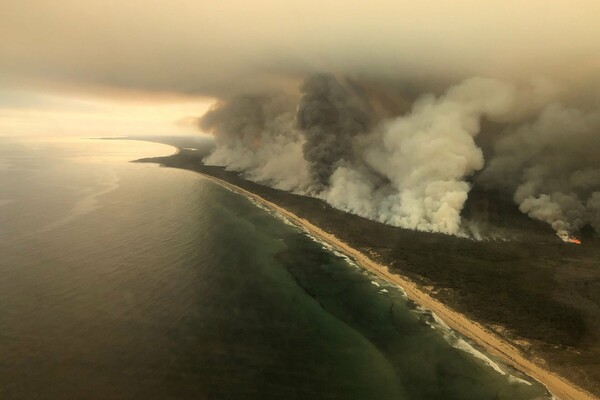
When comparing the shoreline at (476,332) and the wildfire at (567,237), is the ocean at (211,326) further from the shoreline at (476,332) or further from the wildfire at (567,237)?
the wildfire at (567,237)

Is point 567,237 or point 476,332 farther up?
point 567,237

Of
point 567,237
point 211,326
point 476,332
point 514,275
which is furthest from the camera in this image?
point 567,237

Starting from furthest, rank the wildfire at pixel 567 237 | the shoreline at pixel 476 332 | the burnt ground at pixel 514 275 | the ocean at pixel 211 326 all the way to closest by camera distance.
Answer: the wildfire at pixel 567 237 < the burnt ground at pixel 514 275 < the shoreline at pixel 476 332 < the ocean at pixel 211 326

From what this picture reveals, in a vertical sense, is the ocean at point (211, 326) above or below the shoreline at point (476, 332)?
below

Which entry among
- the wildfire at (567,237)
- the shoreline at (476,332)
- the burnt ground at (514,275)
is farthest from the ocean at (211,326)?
the wildfire at (567,237)

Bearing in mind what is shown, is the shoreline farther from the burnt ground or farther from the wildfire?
the wildfire

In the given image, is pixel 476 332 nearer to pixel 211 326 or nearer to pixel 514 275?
pixel 514 275

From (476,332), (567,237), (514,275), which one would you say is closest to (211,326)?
(476,332)

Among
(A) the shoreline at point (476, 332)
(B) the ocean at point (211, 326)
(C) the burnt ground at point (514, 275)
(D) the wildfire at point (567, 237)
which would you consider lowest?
(B) the ocean at point (211, 326)

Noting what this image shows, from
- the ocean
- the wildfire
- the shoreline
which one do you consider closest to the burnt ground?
the shoreline
